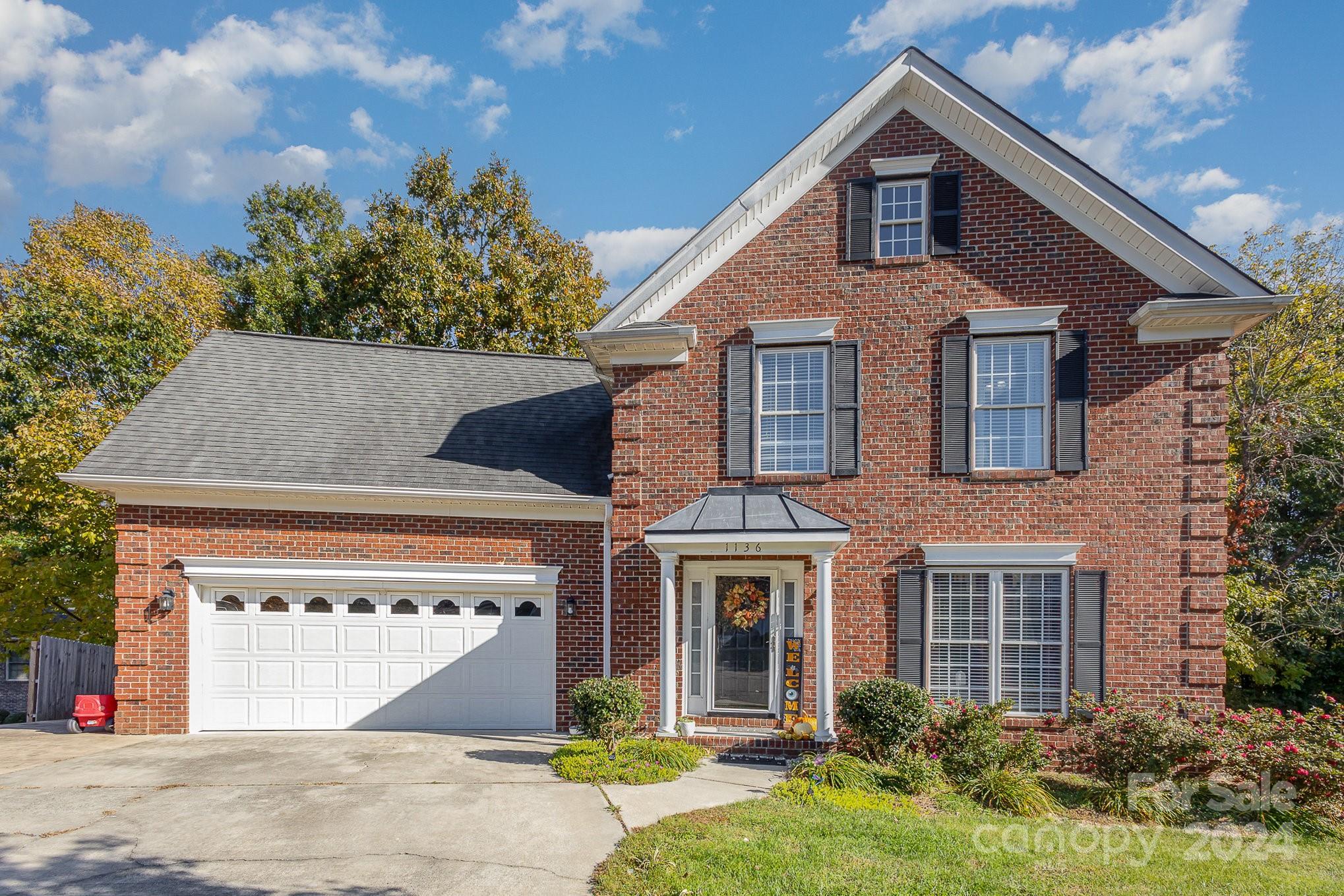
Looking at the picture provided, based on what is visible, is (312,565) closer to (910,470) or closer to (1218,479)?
(910,470)

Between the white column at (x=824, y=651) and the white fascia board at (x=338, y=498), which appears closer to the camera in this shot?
the white column at (x=824, y=651)

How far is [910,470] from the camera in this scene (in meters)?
9.96

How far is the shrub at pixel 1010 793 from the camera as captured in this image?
749 centimetres

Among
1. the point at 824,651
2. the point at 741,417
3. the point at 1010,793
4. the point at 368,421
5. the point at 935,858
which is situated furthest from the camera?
the point at 368,421

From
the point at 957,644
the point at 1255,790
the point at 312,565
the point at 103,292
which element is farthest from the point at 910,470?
the point at 103,292

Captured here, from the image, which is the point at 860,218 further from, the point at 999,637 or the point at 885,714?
the point at 885,714

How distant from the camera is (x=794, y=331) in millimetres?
10281

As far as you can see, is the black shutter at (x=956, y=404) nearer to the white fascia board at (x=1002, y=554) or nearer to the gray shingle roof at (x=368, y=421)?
the white fascia board at (x=1002, y=554)

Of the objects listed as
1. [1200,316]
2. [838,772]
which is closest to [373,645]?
[838,772]

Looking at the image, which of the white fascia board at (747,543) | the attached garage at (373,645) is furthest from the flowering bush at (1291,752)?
the attached garage at (373,645)

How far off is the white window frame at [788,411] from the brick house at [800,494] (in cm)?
5

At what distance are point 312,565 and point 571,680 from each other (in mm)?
Answer: 4159

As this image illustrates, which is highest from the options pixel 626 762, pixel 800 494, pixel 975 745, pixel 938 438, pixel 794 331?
pixel 794 331

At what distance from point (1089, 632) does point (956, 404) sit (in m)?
3.30
